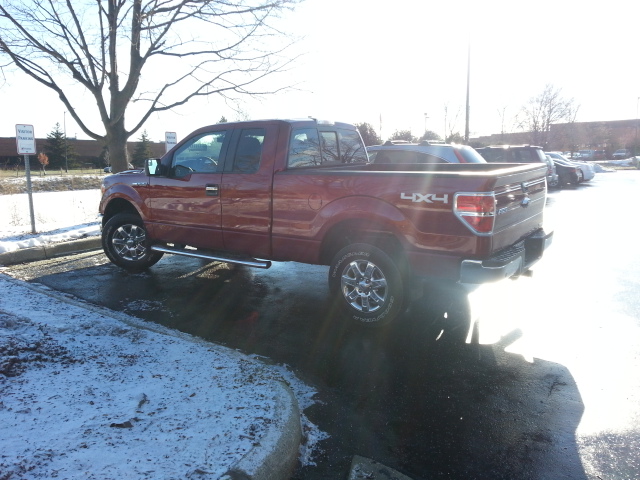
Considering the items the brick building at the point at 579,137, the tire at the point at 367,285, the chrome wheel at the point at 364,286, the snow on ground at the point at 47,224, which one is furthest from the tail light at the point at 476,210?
the brick building at the point at 579,137

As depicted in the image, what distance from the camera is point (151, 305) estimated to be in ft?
18.5

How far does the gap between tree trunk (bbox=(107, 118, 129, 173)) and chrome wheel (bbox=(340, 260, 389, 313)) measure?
857 centimetres

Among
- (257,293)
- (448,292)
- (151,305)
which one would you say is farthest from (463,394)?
(151,305)

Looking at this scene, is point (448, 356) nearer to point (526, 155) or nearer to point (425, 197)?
point (425, 197)

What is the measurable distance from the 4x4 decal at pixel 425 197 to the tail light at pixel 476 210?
105 mm

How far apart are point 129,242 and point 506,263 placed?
514 centimetres

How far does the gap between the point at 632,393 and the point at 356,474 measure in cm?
229

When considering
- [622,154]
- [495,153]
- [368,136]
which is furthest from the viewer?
[622,154]

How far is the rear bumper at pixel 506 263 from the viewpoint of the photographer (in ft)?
13.8

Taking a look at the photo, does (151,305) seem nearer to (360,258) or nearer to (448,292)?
(360,258)

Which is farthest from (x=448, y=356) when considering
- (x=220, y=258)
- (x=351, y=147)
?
(x=351, y=147)

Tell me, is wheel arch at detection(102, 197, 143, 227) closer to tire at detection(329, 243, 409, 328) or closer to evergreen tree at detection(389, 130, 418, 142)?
tire at detection(329, 243, 409, 328)

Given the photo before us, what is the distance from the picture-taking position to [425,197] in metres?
4.39

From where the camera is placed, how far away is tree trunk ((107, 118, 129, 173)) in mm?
11625
